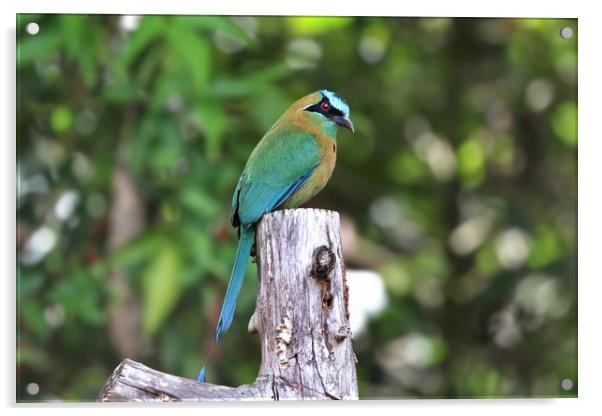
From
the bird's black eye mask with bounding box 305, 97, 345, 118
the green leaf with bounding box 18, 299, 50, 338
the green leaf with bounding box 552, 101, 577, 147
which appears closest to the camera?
the green leaf with bounding box 18, 299, 50, 338

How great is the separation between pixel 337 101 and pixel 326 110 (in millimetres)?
52

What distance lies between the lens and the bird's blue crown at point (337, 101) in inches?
144

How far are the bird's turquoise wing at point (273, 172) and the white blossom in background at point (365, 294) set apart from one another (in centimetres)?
52

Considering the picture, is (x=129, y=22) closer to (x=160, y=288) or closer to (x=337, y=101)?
(x=337, y=101)

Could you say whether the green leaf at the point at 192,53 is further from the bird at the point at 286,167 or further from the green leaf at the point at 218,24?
the bird at the point at 286,167

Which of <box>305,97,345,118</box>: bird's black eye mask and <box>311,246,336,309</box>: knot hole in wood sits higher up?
<box>305,97,345,118</box>: bird's black eye mask

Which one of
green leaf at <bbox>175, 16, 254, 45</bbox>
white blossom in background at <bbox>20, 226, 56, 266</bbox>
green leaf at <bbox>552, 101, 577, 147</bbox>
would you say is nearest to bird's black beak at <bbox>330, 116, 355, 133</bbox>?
green leaf at <bbox>175, 16, 254, 45</bbox>

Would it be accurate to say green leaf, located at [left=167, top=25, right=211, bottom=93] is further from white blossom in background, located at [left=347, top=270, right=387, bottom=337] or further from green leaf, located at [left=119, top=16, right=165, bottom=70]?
white blossom in background, located at [left=347, top=270, right=387, bottom=337]

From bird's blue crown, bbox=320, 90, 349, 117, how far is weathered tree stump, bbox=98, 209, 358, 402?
2.47 feet

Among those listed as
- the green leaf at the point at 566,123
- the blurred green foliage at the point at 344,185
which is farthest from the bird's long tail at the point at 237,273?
the green leaf at the point at 566,123

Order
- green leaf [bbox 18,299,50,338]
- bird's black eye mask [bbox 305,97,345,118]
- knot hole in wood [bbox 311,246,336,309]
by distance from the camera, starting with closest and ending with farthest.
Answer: knot hole in wood [bbox 311,246,336,309], green leaf [bbox 18,299,50,338], bird's black eye mask [bbox 305,97,345,118]

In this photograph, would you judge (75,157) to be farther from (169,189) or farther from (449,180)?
(449,180)

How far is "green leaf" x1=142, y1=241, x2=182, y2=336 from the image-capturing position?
147 inches
